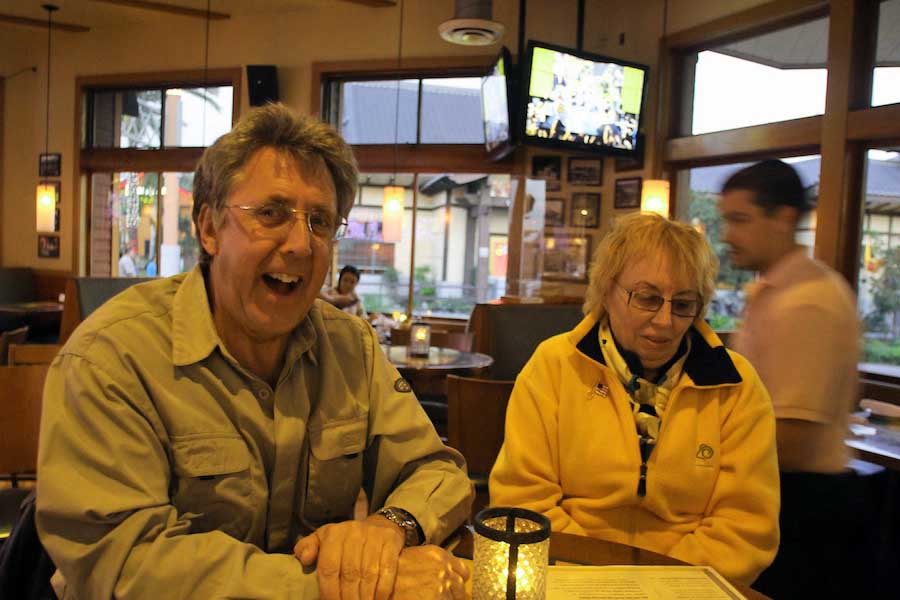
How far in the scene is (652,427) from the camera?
5.58ft

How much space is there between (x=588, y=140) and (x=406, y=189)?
240 cm

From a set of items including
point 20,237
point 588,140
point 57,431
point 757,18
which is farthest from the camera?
point 20,237

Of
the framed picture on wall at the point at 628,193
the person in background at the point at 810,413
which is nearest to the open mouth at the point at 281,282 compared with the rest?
the person in background at the point at 810,413

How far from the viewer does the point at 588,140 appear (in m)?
6.01

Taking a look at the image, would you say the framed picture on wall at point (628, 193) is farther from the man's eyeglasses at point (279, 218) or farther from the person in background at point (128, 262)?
the person in background at point (128, 262)

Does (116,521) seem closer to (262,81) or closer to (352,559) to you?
(352,559)

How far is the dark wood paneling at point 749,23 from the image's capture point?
17.1 feet

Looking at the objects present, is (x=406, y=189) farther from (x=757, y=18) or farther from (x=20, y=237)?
(x=20, y=237)

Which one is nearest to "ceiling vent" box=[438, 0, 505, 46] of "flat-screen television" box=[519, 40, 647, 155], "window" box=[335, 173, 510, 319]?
"flat-screen television" box=[519, 40, 647, 155]

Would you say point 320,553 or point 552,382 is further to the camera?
point 552,382

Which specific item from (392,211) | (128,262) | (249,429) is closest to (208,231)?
(249,429)

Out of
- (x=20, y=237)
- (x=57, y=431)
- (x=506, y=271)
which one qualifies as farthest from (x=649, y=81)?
(x=20, y=237)

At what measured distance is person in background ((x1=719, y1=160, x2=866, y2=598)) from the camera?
1876 mm

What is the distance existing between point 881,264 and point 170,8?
6.83 m
